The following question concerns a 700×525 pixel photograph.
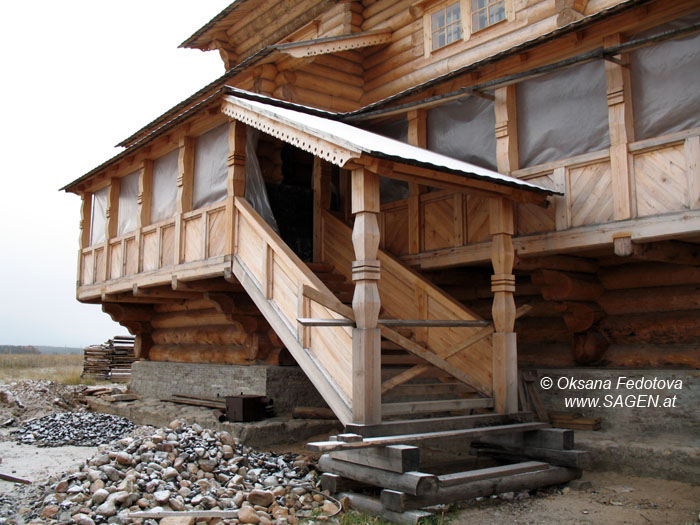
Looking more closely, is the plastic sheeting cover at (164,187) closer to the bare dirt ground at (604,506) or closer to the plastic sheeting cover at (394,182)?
the plastic sheeting cover at (394,182)

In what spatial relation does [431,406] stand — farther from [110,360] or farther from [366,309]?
[110,360]

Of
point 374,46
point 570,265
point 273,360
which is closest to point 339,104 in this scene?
point 374,46

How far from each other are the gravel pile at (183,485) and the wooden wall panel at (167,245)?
12.4ft

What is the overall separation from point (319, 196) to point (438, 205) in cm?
247

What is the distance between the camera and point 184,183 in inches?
447

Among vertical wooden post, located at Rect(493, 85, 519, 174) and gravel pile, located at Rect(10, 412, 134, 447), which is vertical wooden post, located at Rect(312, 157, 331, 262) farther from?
gravel pile, located at Rect(10, 412, 134, 447)

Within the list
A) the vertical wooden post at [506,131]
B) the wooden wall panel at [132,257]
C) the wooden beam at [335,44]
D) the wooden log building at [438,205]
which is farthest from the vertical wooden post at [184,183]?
the vertical wooden post at [506,131]

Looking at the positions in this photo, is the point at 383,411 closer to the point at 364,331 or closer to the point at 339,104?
the point at 364,331

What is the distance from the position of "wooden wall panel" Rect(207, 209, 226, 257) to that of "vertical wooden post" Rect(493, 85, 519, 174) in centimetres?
429

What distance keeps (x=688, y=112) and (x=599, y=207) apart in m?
1.47

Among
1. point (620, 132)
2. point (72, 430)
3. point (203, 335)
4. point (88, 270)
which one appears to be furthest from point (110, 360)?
point (620, 132)

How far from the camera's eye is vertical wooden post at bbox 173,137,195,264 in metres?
11.4

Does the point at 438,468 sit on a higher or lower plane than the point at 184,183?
lower

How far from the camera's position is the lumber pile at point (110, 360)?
24516 millimetres
